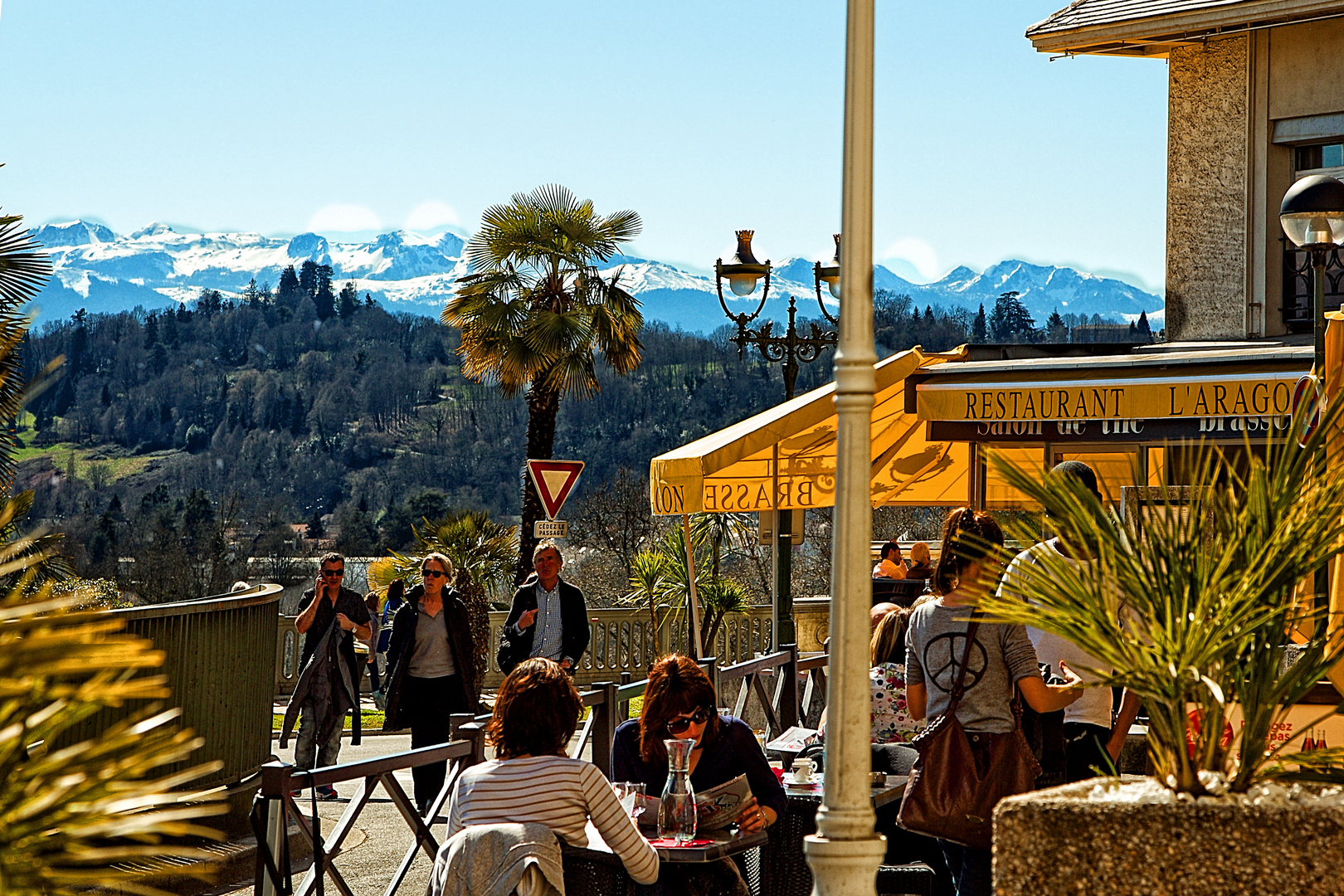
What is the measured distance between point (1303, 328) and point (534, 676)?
12.8 metres

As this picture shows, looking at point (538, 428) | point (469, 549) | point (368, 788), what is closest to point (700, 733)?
point (368, 788)

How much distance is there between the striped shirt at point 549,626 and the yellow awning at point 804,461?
1.01 m

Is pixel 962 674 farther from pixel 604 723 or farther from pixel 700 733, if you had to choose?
pixel 604 723

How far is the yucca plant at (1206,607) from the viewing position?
2621 mm

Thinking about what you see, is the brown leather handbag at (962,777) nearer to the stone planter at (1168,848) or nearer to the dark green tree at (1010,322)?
the stone planter at (1168,848)

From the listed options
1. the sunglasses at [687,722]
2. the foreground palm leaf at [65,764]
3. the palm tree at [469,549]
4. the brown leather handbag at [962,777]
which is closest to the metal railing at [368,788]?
the sunglasses at [687,722]

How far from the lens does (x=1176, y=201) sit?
16.4 metres

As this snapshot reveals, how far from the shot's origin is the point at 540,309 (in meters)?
24.4

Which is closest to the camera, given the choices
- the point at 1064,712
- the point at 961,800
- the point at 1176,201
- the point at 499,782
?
the point at 499,782

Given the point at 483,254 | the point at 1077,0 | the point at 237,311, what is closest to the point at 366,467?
the point at 237,311

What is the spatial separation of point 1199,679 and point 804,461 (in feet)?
30.2

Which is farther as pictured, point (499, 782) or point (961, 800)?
point (961, 800)

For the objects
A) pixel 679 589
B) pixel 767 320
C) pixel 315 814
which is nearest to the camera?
pixel 315 814

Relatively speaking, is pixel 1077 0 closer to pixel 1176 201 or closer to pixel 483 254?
pixel 1176 201
